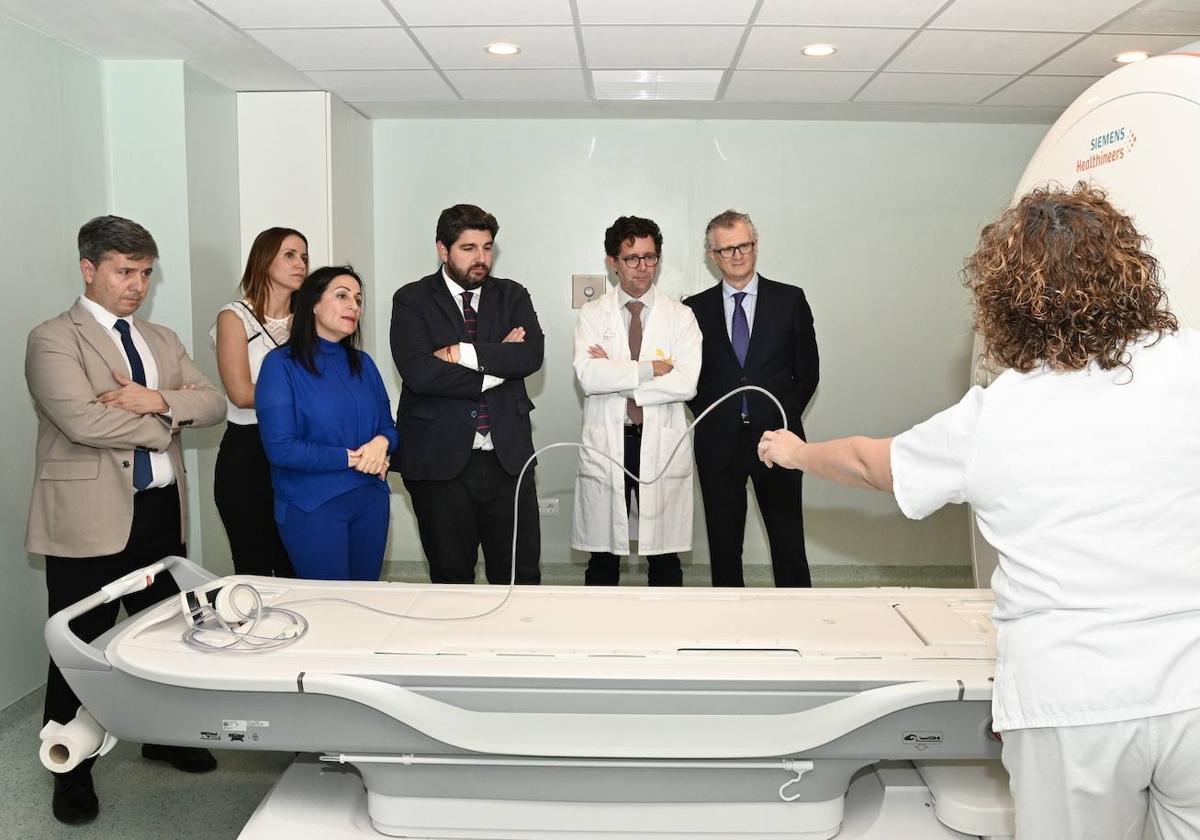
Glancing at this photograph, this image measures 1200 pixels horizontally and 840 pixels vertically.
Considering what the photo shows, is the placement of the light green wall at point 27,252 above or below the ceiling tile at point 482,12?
below

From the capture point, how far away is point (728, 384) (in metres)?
3.42

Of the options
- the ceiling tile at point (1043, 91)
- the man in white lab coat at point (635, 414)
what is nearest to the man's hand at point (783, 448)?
the man in white lab coat at point (635, 414)

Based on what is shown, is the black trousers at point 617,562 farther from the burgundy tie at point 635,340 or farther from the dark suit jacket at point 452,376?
the dark suit jacket at point 452,376

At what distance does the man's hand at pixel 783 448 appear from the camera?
6.45 ft

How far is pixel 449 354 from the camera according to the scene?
2.96 meters

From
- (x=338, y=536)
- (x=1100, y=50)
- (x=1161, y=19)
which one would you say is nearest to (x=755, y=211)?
(x=1100, y=50)

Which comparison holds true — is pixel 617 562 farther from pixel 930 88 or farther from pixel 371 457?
pixel 930 88

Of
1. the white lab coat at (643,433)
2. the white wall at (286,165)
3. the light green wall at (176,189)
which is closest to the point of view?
the white lab coat at (643,433)

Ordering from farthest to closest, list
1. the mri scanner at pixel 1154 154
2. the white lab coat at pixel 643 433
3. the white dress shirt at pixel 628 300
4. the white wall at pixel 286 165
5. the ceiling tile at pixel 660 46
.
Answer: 1. the white wall at pixel 286 165
2. the white dress shirt at pixel 628 300
3. the white lab coat at pixel 643 433
4. the ceiling tile at pixel 660 46
5. the mri scanner at pixel 1154 154

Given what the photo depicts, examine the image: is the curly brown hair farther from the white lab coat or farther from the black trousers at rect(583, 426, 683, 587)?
the black trousers at rect(583, 426, 683, 587)

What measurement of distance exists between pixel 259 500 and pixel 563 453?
1858 millimetres

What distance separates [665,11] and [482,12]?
0.55 metres

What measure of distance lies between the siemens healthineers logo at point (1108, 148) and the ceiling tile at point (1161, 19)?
1.09 meters

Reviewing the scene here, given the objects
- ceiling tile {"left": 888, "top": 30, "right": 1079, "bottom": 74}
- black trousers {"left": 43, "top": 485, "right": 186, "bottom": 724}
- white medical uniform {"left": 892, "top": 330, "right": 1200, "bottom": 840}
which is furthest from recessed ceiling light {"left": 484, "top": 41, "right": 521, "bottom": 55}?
white medical uniform {"left": 892, "top": 330, "right": 1200, "bottom": 840}
